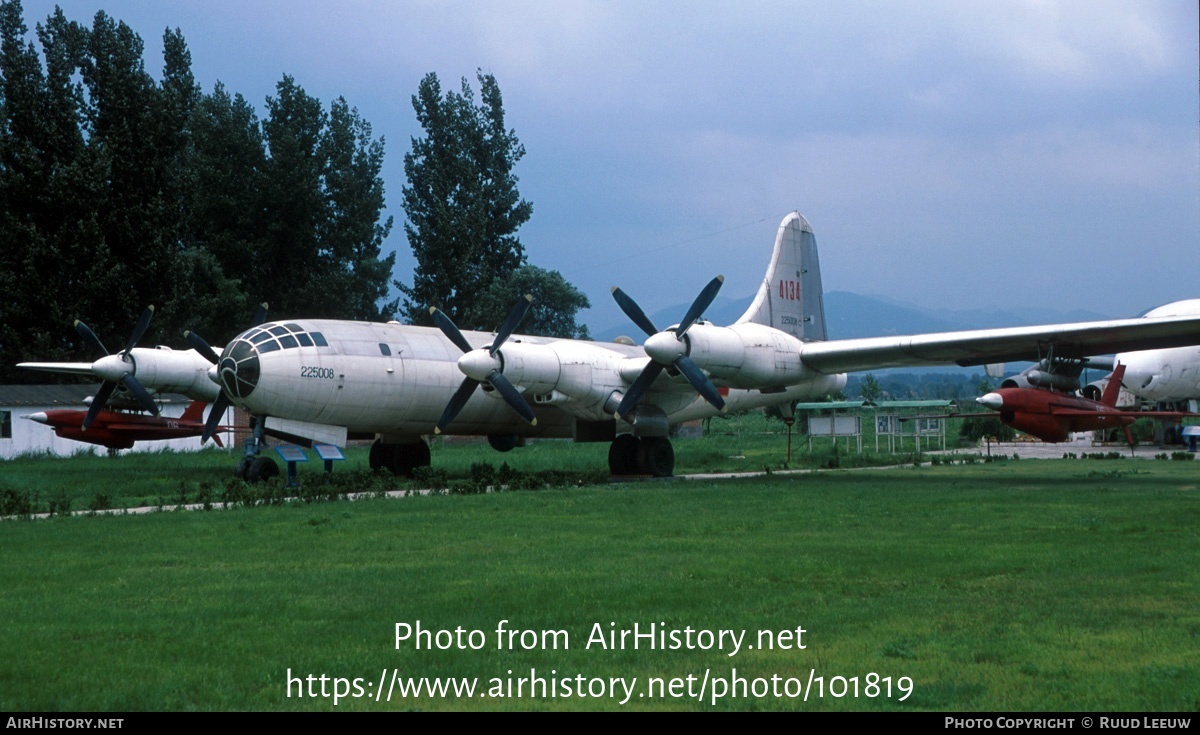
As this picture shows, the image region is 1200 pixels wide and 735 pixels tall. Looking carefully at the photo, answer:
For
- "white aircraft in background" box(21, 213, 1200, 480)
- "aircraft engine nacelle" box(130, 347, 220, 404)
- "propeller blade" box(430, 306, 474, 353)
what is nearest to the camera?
"white aircraft in background" box(21, 213, 1200, 480)

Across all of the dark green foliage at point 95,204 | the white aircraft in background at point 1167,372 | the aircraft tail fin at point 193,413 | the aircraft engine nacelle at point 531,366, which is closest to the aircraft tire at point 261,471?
the aircraft engine nacelle at point 531,366

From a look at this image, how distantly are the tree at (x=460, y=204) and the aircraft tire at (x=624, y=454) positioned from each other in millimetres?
30029

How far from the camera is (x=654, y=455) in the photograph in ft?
91.0

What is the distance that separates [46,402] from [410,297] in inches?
903

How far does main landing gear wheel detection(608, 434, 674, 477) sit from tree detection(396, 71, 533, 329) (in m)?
30.2

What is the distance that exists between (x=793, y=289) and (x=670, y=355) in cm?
762

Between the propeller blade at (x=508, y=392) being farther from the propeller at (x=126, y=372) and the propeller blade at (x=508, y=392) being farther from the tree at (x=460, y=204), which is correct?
the tree at (x=460, y=204)

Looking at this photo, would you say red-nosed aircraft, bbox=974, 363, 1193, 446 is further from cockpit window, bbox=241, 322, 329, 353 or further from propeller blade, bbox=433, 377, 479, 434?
cockpit window, bbox=241, 322, 329, 353

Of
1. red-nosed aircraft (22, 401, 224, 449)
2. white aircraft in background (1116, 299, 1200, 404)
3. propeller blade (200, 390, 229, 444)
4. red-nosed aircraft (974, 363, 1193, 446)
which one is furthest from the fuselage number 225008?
white aircraft in background (1116, 299, 1200, 404)

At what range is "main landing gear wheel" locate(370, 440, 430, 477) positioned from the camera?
98.9 feet

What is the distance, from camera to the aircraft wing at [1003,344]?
78.7ft

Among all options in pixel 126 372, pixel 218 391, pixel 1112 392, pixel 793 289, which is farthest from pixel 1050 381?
pixel 126 372

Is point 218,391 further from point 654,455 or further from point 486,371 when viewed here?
point 654,455

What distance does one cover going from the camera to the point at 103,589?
10.9 meters
